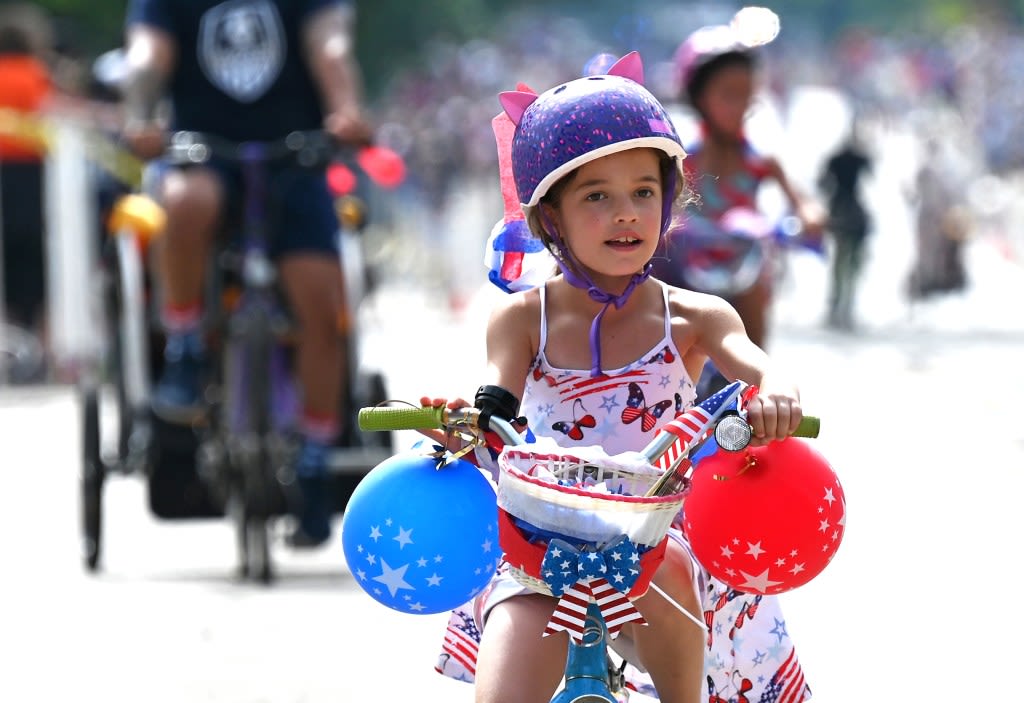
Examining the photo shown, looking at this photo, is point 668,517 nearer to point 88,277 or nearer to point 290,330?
point 290,330

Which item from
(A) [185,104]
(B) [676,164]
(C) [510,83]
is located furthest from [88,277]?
(C) [510,83]

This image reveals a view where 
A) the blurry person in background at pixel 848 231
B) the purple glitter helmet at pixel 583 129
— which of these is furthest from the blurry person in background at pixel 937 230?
the purple glitter helmet at pixel 583 129

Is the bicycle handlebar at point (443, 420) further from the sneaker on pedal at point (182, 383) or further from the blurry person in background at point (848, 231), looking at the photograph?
the blurry person in background at point (848, 231)

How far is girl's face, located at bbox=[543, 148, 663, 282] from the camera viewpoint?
360cm

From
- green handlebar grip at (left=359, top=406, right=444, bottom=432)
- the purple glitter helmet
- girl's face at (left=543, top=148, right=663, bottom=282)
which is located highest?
the purple glitter helmet

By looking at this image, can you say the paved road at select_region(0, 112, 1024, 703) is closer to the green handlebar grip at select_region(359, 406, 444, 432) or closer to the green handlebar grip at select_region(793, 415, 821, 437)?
the green handlebar grip at select_region(359, 406, 444, 432)

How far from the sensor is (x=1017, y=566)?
7320mm

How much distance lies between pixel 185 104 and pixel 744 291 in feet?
7.21

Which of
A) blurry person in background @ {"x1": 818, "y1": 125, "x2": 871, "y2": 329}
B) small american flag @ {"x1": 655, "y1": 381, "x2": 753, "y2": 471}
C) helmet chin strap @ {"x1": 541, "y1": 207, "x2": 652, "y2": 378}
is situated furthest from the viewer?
blurry person in background @ {"x1": 818, "y1": 125, "x2": 871, "y2": 329}

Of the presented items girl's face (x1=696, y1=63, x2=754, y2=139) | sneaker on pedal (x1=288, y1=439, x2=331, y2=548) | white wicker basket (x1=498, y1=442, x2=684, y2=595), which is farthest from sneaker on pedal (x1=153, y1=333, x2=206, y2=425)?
white wicker basket (x1=498, y1=442, x2=684, y2=595)

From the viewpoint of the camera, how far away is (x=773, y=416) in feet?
10.8

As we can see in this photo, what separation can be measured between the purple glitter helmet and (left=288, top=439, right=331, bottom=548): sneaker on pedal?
3838mm

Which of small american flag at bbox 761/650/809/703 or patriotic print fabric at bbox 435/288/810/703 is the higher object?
patriotic print fabric at bbox 435/288/810/703

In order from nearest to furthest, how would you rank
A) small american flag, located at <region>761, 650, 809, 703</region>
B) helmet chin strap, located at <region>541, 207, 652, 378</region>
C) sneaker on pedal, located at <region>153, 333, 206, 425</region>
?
helmet chin strap, located at <region>541, 207, 652, 378</region>
small american flag, located at <region>761, 650, 809, 703</region>
sneaker on pedal, located at <region>153, 333, 206, 425</region>
